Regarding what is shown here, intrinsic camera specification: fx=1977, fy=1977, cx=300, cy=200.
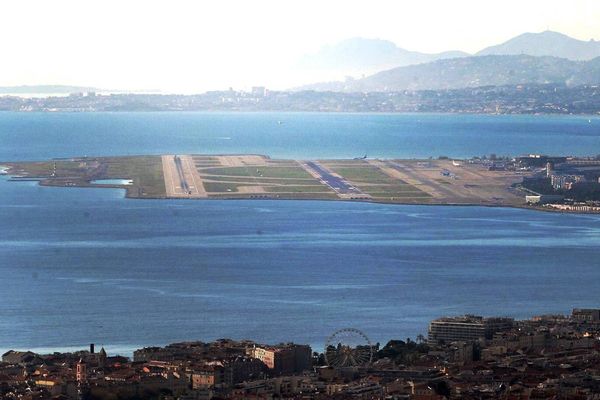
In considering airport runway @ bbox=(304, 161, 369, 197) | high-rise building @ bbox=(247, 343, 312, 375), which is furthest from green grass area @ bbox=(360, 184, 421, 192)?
high-rise building @ bbox=(247, 343, 312, 375)

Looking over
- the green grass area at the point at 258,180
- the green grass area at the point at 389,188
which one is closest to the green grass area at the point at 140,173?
the green grass area at the point at 258,180

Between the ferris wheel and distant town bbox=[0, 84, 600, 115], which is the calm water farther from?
the ferris wheel

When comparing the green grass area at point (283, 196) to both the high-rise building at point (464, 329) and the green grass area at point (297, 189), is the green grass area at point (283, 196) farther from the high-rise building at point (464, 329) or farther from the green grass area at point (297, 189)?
the high-rise building at point (464, 329)

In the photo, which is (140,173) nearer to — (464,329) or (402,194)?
(402,194)

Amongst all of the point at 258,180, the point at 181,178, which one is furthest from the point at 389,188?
the point at 181,178

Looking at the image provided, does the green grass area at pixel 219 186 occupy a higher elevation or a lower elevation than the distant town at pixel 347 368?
lower

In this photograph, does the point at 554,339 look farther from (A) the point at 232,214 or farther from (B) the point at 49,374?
(A) the point at 232,214
